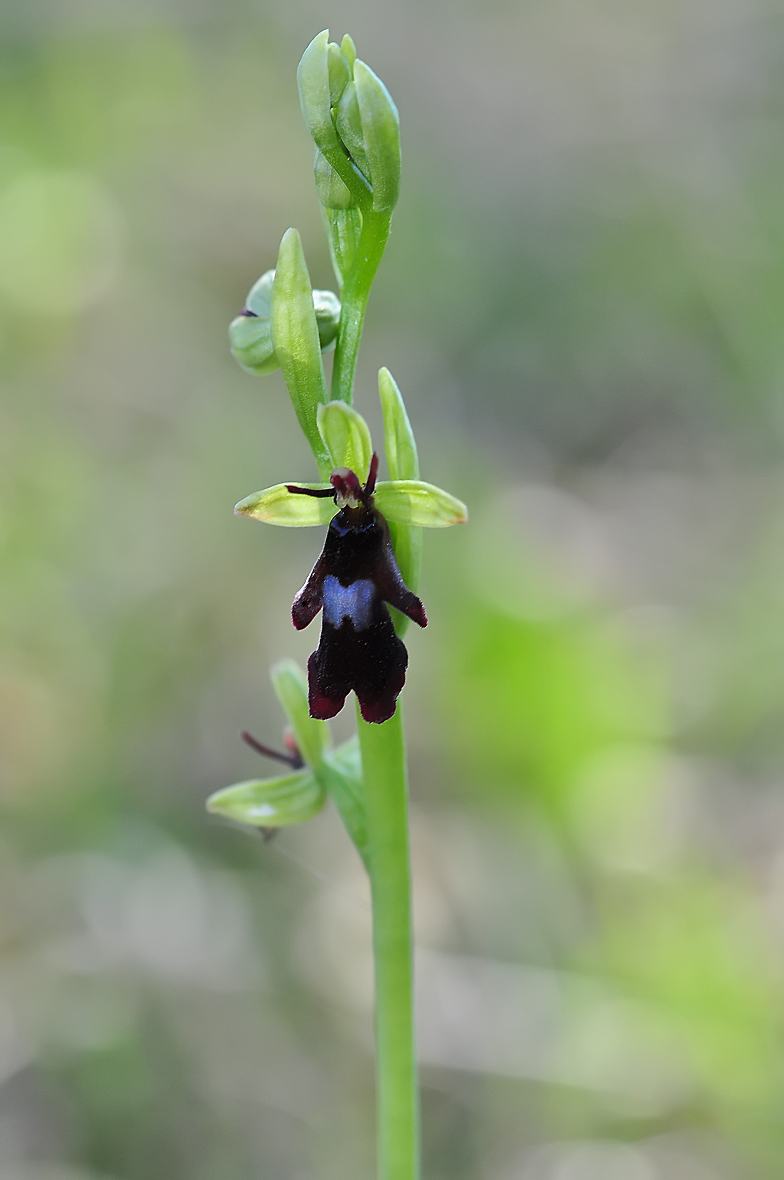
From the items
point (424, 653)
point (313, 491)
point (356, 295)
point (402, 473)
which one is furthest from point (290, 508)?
point (424, 653)

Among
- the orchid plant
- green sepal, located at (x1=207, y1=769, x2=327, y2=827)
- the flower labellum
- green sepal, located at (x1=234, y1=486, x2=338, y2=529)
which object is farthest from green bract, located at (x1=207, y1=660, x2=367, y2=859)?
green sepal, located at (x1=234, y1=486, x2=338, y2=529)

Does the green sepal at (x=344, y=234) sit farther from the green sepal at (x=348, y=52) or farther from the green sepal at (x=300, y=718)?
the green sepal at (x=300, y=718)

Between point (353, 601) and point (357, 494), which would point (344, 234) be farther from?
point (353, 601)

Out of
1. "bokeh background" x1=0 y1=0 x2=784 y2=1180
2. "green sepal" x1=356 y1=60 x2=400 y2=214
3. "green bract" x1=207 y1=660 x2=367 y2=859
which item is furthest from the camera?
"bokeh background" x1=0 y1=0 x2=784 y2=1180

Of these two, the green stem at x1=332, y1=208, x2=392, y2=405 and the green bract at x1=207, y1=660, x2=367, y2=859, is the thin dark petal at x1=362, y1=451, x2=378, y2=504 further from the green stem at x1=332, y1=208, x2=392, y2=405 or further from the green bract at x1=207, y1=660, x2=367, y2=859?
the green bract at x1=207, y1=660, x2=367, y2=859

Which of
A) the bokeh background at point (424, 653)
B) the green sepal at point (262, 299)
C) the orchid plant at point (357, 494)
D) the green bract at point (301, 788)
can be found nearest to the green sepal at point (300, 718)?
the green bract at point (301, 788)

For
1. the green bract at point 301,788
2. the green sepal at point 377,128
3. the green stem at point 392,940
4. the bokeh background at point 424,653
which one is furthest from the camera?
the bokeh background at point 424,653
